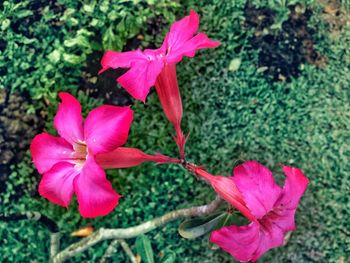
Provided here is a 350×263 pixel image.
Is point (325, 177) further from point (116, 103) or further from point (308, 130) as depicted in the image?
point (116, 103)

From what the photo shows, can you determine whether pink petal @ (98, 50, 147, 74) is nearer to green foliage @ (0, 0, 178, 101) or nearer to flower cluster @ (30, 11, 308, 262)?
flower cluster @ (30, 11, 308, 262)

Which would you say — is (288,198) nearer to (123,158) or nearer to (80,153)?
(123,158)

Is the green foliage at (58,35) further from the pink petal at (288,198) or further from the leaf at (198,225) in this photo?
the pink petal at (288,198)

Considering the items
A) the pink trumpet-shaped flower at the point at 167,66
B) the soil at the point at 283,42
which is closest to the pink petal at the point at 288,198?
the pink trumpet-shaped flower at the point at 167,66

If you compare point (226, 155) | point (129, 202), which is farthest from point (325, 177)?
point (129, 202)

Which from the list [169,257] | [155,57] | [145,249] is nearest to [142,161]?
[155,57]

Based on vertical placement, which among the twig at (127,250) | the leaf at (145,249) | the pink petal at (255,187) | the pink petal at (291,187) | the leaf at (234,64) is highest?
the pink petal at (255,187)
